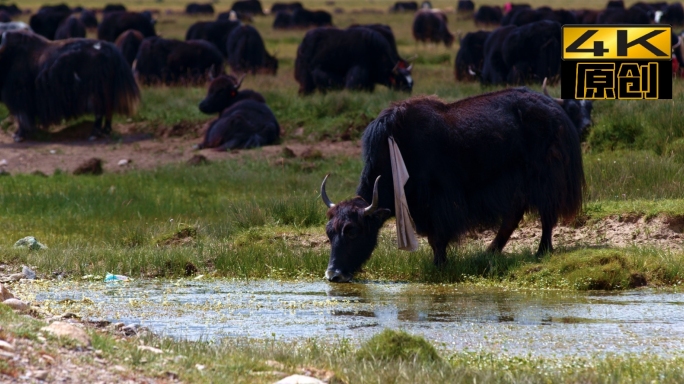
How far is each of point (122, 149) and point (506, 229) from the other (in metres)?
10.5

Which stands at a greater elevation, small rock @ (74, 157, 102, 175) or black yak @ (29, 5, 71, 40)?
black yak @ (29, 5, 71, 40)

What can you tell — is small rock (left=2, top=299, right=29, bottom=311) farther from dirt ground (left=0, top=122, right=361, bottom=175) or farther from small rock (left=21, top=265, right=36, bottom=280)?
dirt ground (left=0, top=122, right=361, bottom=175)

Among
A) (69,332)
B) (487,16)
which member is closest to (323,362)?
(69,332)

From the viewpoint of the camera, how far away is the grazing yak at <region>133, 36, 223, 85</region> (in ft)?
86.8

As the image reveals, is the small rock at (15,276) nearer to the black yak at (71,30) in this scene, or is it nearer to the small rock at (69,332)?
the small rock at (69,332)

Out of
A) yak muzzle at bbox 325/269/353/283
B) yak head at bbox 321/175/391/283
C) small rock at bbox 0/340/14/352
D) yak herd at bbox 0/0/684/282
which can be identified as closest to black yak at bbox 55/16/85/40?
yak herd at bbox 0/0/684/282

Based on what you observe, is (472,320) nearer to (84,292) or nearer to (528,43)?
(84,292)

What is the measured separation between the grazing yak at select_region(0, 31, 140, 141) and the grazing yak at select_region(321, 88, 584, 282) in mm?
11394

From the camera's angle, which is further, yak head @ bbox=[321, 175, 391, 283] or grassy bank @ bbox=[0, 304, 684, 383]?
yak head @ bbox=[321, 175, 391, 283]

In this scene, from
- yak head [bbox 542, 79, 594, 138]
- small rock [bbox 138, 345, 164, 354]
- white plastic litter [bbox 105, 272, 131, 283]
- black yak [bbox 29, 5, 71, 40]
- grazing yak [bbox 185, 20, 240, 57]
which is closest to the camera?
small rock [bbox 138, 345, 164, 354]

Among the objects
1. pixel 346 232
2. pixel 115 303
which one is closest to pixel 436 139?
pixel 346 232

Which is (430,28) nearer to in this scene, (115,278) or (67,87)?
(67,87)

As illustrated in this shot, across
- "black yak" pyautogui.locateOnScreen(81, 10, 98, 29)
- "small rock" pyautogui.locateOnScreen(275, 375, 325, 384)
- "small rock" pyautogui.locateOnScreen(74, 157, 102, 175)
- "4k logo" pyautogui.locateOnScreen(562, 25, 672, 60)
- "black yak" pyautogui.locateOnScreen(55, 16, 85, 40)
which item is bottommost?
"black yak" pyautogui.locateOnScreen(81, 10, 98, 29)

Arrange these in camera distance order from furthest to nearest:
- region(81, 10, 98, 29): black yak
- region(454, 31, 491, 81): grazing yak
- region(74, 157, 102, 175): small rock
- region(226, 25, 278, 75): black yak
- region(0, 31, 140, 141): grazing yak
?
region(81, 10, 98, 29): black yak
region(226, 25, 278, 75): black yak
region(454, 31, 491, 81): grazing yak
region(0, 31, 140, 141): grazing yak
region(74, 157, 102, 175): small rock
